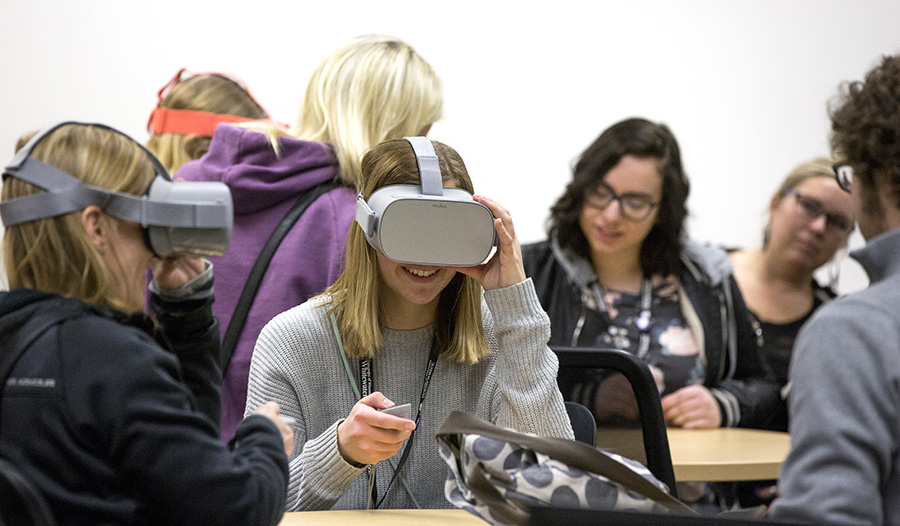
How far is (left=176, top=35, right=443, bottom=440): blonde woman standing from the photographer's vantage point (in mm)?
1974

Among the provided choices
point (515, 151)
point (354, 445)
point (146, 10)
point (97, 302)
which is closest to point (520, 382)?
point (354, 445)

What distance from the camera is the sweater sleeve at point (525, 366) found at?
5.16ft

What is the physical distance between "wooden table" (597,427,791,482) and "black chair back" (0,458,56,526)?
4.09 ft

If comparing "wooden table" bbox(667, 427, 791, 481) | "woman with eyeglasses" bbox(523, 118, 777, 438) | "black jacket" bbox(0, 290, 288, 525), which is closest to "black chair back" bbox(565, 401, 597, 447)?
"wooden table" bbox(667, 427, 791, 481)

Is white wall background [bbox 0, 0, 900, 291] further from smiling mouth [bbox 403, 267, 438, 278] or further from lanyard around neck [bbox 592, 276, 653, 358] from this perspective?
smiling mouth [bbox 403, 267, 438, 278]

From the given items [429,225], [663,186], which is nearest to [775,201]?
[663,186]

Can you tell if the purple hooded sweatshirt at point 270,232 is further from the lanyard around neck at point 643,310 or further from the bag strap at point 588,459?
the lanyard around neck at point 643,310

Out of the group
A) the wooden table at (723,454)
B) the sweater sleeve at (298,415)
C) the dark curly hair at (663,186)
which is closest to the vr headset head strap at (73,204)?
the sweater sleeve at (298,415)

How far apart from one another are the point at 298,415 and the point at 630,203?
165 cm

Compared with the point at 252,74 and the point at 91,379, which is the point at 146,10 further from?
the point at 91,379

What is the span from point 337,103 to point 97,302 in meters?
1.12

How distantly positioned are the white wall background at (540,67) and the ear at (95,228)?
2.72 m

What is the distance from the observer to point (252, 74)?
3705 millimetres

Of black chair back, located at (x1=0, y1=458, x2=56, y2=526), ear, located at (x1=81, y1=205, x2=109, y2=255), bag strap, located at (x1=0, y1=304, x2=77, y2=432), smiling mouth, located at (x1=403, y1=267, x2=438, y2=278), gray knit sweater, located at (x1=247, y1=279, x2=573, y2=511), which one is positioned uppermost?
ear, located at (x1=81, y1=205, x2=109, y2=255)
